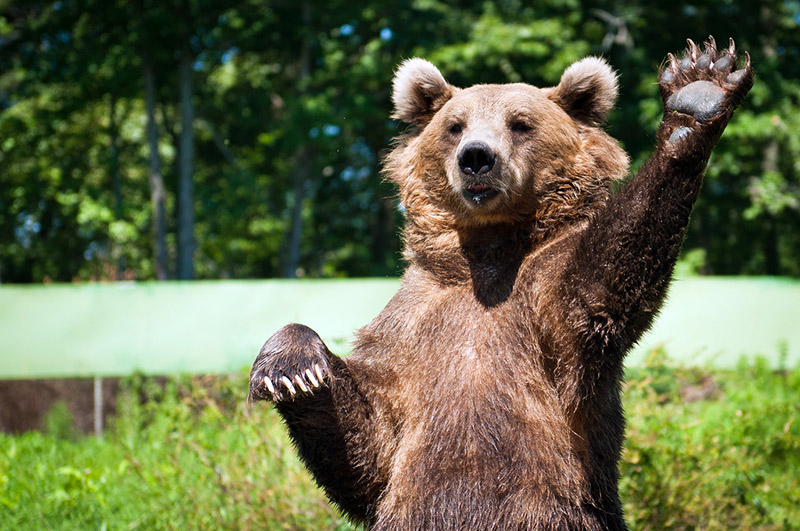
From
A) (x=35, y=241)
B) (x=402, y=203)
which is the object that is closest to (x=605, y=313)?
(x=402, y=203)

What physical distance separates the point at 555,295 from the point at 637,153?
1588 centimetres

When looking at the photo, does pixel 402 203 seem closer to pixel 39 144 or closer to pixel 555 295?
pixel 555 295

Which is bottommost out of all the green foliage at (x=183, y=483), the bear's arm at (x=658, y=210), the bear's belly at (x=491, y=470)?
the green foliage at (x=183, y=483)

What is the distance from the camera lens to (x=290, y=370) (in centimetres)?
324

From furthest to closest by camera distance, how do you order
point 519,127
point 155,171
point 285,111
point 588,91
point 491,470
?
1. point 285,111
2. point 155,171
3. point 588,91
4. point 519,127
5. point 491,470

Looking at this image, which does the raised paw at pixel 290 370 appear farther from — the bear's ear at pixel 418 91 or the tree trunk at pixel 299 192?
the tree trunk at pixel 299 192

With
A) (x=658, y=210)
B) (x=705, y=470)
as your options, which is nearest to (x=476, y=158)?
(x=658, y=210)

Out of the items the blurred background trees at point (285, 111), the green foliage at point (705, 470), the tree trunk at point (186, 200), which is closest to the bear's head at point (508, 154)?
the green foliage at point (705, 470)

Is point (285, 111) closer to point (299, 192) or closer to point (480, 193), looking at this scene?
point (299, 192)

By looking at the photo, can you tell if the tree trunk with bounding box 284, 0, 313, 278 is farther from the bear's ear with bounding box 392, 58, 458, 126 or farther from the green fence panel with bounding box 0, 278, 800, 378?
the bear's ear with bounding box 392, 58, 458, 126

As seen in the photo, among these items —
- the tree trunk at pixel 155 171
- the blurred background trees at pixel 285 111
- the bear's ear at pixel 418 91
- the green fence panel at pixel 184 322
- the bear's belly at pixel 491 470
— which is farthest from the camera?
the tree trunk at pixel 155 171

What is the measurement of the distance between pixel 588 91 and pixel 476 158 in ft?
2.73

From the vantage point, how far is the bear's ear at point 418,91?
4.05 metres

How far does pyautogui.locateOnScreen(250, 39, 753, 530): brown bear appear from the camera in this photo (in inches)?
115
